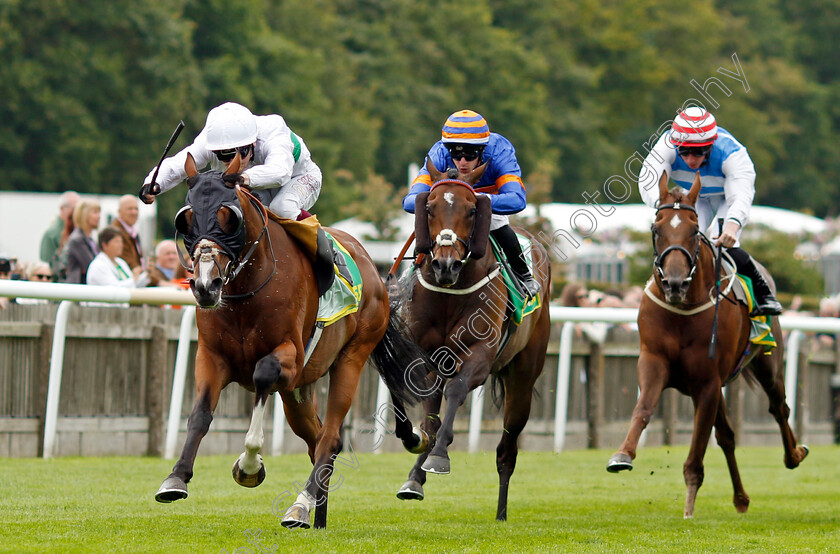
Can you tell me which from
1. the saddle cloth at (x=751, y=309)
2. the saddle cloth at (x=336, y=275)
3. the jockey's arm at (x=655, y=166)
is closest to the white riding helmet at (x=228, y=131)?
the saddle cloth at (x=336, y=275)

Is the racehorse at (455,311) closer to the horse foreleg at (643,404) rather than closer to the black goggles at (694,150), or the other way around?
the horse foreleg at (643,404)

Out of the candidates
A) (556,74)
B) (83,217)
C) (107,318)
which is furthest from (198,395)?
(556,74)

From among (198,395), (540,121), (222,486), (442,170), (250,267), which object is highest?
(540,121)

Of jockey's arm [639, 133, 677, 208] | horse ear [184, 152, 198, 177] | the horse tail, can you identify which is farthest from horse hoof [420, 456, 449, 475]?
jockey's arm [639, 133, 677, 208]

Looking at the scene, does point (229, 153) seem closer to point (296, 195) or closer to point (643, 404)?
point (296, 195)

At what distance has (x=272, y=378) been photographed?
6.48 m

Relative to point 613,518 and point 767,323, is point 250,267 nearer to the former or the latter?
point 613,518

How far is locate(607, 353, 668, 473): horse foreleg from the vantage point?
766 cm

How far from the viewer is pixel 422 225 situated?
8.02 metres

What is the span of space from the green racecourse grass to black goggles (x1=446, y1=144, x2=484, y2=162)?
205 centimetres

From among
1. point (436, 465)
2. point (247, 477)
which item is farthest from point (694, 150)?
point (247, 477)

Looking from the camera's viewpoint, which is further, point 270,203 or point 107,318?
point 107,318

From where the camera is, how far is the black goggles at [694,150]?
9.06 m

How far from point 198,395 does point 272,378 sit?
0.35 meters
